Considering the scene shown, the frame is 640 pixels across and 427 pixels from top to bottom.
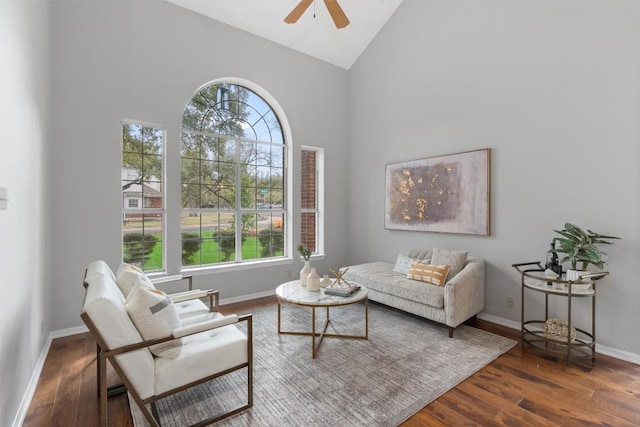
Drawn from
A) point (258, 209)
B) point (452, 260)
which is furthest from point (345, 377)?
point (258, 209)

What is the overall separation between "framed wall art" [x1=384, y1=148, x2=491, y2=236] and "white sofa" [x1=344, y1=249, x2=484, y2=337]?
495 millimetres

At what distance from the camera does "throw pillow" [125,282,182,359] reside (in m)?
1.83

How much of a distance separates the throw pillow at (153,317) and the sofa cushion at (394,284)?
8.18 feet

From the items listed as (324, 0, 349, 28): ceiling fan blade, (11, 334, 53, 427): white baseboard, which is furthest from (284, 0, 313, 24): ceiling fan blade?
(11, 334, 53, 427): white baseboard

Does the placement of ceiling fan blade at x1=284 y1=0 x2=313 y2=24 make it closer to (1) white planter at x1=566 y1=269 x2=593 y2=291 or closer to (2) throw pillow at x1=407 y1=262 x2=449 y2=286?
(2) throw pillow at x1=407 y1=262 x2=449 y2=286

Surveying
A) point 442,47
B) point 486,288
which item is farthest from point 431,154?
point 486,288

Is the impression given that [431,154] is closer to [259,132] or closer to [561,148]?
[561,148]

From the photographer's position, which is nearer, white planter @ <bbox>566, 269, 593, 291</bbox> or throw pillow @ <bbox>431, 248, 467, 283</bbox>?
white planter @ <bbox>566, 269, 593, 291</bbox>

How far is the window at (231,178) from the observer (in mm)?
4273

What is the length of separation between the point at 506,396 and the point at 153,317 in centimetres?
248

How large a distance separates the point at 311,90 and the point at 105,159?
3.19 meters

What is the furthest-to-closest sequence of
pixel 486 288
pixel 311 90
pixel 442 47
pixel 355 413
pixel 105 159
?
pixel 311 90
pixel 442 47
pixel 486 288
pixel 105 159
pixel 355 413

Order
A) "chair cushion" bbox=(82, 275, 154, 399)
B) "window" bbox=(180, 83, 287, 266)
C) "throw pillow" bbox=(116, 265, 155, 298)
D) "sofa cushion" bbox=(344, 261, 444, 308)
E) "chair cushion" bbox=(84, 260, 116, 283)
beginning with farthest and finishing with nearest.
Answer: "window" bbox=(180, 83, 287, 266), "sofa cushion" bbox=(344, 261, 444, 308), "throw pillow" bbox=(116, 265, 155, 298), "chair cushion" bbox=(84, 260, 116, 283), "chair cushion" bbox=(82, 275, 154, 399)

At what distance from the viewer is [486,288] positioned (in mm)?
3832
